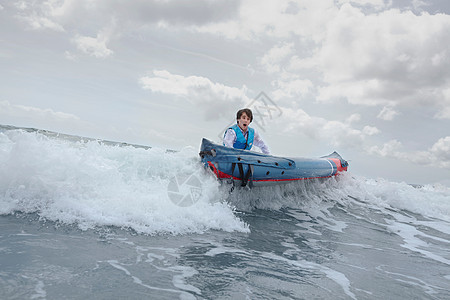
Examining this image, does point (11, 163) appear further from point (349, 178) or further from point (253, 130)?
point (349, 178)

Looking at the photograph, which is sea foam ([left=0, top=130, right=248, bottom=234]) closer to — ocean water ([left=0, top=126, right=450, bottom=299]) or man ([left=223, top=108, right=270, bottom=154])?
ocean water ([left=0, top=126, right=450, bottom=299])

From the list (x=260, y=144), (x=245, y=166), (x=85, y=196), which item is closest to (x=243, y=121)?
(x=260, y=144)

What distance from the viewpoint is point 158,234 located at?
3.70 metres

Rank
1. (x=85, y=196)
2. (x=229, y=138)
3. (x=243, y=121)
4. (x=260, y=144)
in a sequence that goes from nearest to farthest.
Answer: (x=85, y=196)
(x=229, y=138)
(x=243, y=121)
(x=260, y=144)

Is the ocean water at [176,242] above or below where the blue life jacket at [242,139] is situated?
below

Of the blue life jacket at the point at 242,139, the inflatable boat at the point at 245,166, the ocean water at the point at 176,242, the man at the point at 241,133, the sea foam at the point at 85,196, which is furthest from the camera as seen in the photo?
the blue life jacket at the point at 242,139

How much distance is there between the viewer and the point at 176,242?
11.6 feet

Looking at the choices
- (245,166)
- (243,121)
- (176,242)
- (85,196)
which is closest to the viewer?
(176,242)

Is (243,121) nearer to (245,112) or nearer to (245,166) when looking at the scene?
(245,112)

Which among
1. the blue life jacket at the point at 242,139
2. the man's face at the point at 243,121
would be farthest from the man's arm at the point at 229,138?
the man's face at the point at 243,121

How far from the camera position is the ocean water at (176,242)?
243 cm

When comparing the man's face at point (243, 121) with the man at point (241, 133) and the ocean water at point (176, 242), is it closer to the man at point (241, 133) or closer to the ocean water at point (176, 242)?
the man at point (241, 133)

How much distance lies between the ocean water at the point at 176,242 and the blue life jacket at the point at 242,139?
1086 millimetres

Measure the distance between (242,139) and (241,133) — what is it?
0.15 meters
